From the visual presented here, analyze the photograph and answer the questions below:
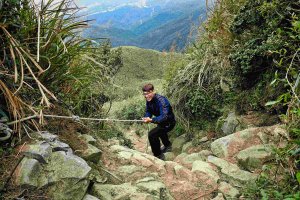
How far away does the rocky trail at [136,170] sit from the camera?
4.04 metres

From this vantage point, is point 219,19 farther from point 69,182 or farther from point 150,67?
point 150,67

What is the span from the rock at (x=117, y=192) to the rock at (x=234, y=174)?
5.06ft

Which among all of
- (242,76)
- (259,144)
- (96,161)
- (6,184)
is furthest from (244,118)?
(6,184)

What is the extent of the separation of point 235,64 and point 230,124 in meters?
1.31

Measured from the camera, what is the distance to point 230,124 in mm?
8406

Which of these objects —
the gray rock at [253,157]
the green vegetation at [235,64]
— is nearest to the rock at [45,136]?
the gray rock at [253,157]

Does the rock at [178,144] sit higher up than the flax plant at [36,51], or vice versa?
the flax plant at [36,51]

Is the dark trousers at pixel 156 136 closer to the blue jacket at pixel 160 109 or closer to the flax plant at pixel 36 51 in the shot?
the blue jacket at pixel 160 109

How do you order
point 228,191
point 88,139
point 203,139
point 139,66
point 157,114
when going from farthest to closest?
point 139,66
point 203,139
point 157,114
point 88,139
point 228,191

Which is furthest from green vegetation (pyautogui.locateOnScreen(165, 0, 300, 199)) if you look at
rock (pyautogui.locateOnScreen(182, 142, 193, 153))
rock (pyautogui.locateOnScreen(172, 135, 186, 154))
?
rock (pyautogui.locateOnScreen(182, 142, 193, 153))

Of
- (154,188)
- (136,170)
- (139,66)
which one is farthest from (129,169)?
(139,66)

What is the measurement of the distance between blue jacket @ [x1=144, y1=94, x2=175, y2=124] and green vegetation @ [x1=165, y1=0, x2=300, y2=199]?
1.65 meters

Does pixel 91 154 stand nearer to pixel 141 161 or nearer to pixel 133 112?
pixel 141 161

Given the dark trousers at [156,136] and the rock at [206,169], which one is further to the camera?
the dark trousers at [156,136]
